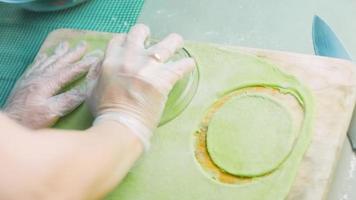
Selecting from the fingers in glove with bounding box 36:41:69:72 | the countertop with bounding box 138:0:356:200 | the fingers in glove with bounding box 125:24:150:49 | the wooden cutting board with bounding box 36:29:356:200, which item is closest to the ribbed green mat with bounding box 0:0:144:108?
the countertop with bounding box 138:0:356:200

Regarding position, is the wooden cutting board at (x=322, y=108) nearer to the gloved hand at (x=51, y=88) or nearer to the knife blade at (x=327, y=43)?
the knife blade at (x=327, y=43)

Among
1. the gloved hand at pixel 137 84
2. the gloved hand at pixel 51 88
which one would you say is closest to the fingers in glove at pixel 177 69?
the gloved hand at pixel 137 84

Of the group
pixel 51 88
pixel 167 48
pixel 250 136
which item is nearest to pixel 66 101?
pixel 51 88

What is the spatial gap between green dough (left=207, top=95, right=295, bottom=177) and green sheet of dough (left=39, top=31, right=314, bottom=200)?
0.10 ft

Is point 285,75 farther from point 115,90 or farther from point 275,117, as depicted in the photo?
point 115,90

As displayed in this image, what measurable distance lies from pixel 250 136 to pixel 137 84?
0.32 m

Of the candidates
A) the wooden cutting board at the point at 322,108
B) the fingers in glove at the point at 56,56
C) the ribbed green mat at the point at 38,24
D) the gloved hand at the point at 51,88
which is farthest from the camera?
the ribbed green mat at the point at 38,24

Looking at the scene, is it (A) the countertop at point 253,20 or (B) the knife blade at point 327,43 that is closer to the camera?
(B) the knife blade at point 327,43

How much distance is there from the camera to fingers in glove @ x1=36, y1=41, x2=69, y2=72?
1.50 m

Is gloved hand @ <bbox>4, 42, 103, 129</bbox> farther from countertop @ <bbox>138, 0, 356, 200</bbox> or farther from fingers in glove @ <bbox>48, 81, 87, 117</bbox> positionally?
countertop @ <bbox>138, 0, 356, 200</bbox>

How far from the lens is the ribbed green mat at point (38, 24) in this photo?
177 centimetres

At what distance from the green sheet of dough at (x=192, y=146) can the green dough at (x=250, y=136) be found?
3 cm

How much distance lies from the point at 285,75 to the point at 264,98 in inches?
3.5

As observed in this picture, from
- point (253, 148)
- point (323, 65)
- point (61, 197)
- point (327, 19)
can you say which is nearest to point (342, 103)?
point (323, 65)
